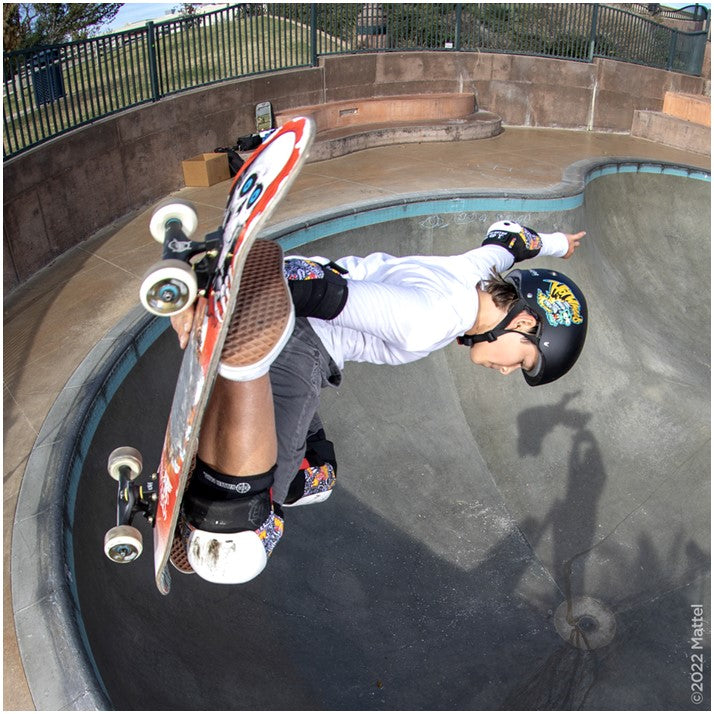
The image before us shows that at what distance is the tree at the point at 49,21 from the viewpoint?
15.5 m

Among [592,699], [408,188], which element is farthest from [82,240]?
[592,699]

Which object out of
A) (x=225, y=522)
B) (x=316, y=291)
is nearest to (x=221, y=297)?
(x=316, y=291)

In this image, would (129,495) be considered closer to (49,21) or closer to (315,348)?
(315,348)

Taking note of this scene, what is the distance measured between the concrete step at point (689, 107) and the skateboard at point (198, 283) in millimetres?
14447

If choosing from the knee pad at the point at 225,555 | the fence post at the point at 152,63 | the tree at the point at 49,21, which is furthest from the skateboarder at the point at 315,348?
the tree at the point at 49,21

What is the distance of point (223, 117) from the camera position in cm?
1098

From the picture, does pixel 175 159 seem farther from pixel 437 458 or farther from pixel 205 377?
pixel 205 377

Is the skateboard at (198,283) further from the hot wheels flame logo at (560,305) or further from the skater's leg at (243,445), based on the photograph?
the hot wheels flame logo at (560,305)

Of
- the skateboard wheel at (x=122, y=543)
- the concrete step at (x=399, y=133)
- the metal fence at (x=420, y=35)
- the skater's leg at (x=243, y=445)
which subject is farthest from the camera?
the metal fence at (x=420, y=35)

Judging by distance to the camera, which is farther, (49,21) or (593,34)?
(49,21)

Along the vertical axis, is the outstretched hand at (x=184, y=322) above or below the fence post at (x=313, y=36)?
below

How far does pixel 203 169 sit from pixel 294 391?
7.42m

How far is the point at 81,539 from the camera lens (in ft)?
14.6

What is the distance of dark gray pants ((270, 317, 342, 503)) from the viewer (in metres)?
3.60
